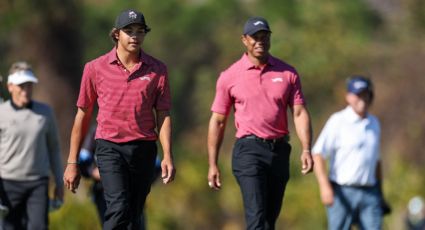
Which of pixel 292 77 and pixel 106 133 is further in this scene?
pixel 292 77

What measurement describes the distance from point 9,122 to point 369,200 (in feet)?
13.4

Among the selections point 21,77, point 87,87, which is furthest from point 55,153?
point 87,87

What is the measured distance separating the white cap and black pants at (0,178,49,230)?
43.0 inches

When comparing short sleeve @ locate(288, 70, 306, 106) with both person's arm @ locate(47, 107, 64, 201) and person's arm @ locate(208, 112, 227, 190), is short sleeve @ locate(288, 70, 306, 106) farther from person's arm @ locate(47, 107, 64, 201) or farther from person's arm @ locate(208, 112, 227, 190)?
person's arm @ locate(47, 107, 64, 201)

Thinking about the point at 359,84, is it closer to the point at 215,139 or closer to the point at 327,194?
the point at 327,194

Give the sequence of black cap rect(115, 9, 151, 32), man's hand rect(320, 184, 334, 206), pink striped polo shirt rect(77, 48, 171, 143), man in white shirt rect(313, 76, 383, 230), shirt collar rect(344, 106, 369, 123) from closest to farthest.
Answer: black cap rect(115, 9, 151, 32)
pink striped polo shirt rect(77, 48, 171, 143)
man's hand rect(320, 184, 334, 206)
man in white shirt rect(313, 76, 383, 230)
shirt collar rect(344, 106, 369, 123)

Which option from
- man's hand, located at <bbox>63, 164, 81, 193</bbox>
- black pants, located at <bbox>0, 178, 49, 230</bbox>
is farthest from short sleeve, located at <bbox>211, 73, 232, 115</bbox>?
black pants, located at <bbox>0, 178, 49, 230</bbox>

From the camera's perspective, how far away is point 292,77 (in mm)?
12195

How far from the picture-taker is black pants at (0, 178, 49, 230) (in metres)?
13.6

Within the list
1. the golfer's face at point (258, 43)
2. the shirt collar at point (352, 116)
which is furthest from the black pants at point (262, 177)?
the shirt collar at point (352, 116)

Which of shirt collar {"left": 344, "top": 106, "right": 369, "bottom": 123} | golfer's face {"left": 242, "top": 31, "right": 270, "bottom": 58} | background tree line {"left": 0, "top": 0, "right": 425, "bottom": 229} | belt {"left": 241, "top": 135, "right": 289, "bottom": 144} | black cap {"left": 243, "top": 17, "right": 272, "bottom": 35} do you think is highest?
black cap {"left": 243, "top": 17, "right": 272, "bottom": 35}

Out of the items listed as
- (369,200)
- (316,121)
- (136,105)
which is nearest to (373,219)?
(369,200)

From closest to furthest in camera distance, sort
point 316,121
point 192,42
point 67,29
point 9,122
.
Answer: point 9,122 → point 67,29 → point 316,121 → point 192,42

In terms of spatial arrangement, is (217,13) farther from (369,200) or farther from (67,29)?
(369,200)
